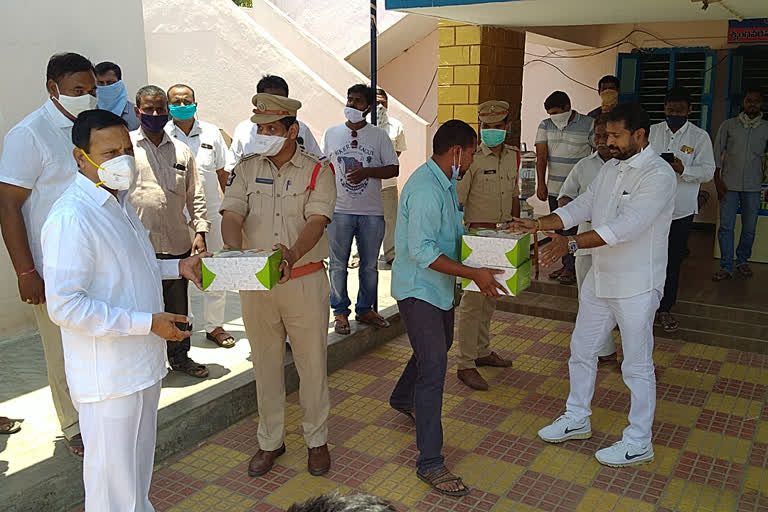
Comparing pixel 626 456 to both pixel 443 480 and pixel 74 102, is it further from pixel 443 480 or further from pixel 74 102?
pixel 74 102

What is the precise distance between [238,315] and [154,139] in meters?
2.18

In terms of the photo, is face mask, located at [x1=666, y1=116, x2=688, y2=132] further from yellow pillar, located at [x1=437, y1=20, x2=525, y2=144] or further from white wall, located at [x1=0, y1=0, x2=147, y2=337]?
white wall, located at [x1=0, y1=0, x2=147, y2=337]

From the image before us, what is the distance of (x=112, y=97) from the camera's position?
16.1 feet

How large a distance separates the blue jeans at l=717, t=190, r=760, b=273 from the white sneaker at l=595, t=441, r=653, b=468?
3.95m

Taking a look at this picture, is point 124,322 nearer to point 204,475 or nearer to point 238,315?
point 204,475

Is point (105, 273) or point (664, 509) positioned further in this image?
point (664, 509)

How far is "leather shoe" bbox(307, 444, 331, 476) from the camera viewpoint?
12.8 feet

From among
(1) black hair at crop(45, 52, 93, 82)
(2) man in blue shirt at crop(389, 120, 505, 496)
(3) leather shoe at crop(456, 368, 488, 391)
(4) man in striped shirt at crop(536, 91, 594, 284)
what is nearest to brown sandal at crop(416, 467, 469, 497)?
(2) man in blue shirt at crop(389, 120, 505, 496)

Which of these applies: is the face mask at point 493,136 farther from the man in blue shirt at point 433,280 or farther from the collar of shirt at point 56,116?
the collar of shirt at point 56,116

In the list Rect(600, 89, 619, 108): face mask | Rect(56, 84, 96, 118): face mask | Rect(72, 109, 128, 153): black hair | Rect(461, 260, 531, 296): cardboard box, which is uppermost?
Rect(600, 89, 619, 108): face mask

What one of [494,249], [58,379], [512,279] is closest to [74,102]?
[58,379]

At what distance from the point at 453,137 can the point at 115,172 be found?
72.7 inches

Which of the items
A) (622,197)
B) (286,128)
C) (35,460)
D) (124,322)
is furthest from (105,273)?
(622,197)

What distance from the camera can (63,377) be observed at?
3695mm
